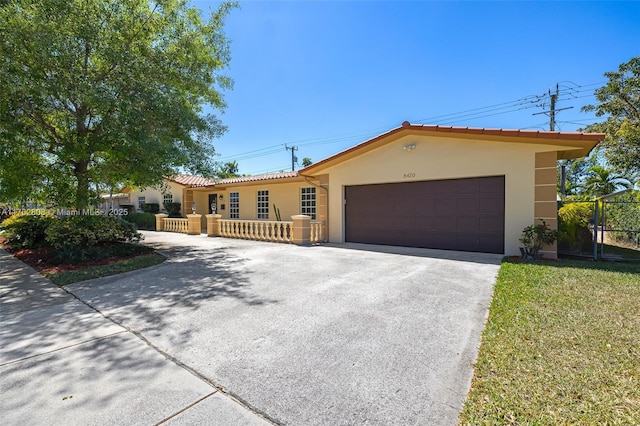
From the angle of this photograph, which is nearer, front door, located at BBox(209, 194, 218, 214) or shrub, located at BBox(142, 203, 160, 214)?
front door, located at BBox(209, 194, 218, 214)

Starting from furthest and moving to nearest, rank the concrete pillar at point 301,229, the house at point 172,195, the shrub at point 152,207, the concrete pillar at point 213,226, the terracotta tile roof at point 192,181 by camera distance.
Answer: the shrub at point 152,207, the house at point 172,195, the terracotta tile roof at point 192,181, the concrete pillar at point 213,226, the concrete pillar at point 301,229

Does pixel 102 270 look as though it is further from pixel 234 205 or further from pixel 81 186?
pixel 234 205

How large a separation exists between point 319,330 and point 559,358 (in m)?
2.50

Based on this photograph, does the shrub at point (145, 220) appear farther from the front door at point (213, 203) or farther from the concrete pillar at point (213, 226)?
the concrete pillar at point (213, 226)

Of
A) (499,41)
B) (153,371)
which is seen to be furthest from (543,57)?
(153,371)

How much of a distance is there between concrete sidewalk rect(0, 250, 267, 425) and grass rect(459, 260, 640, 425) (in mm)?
1969

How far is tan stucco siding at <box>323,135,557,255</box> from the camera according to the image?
8328 millimetres

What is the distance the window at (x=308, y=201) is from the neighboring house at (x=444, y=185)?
53.6 inches

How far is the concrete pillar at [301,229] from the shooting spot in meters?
11.8

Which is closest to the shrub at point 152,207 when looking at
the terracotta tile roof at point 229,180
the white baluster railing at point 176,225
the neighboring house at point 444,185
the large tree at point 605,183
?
the terracotta tile roof at point 229,180

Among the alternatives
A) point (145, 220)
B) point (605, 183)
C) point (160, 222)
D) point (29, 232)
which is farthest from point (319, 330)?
point (605, 183)

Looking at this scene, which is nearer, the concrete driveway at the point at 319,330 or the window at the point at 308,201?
the concrete driveway at the point at 319,330

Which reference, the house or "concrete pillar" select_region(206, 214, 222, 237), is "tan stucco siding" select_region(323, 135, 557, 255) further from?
the house

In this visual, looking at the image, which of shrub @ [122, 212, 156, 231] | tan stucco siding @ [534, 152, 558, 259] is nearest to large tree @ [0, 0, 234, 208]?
tan stucco siding @ [534, 152, 558, 259]
